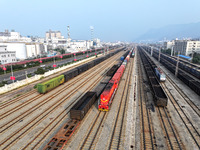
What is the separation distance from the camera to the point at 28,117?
20.4 meters

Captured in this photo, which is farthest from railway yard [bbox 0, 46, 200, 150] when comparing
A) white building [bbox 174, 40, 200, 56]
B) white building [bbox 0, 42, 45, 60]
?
white building [bbox 174, 40, 200, 56]

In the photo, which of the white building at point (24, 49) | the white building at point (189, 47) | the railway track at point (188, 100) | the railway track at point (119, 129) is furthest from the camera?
the white building at point (189, 47)

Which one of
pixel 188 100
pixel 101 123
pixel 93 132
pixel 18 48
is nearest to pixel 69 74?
pixel 101 123

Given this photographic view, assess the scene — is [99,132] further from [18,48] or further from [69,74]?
[18,48]

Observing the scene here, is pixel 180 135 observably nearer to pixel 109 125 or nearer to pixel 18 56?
pixel 109 125

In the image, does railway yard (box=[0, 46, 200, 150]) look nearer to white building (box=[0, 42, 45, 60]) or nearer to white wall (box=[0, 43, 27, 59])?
white building (box=[0, 42, 45, 60])

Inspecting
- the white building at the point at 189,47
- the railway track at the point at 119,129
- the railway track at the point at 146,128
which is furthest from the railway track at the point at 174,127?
the white building at the point at 189,47

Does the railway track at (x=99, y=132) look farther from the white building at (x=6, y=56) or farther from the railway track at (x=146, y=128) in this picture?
the white building at (x=6, y=56)

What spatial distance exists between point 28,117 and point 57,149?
33.6 feet

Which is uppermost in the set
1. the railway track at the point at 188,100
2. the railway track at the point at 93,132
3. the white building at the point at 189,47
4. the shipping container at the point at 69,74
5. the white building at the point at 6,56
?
the white building at the point at 189,47

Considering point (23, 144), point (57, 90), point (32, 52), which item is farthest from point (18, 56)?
point (23, 144)

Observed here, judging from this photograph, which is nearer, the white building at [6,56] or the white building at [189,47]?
the white building at [6,56]

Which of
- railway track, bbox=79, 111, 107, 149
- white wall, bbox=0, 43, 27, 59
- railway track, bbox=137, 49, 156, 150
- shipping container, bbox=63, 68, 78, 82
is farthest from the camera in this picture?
white wall, bbox=0, 43, 27, 59

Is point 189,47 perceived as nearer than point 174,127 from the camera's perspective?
No
